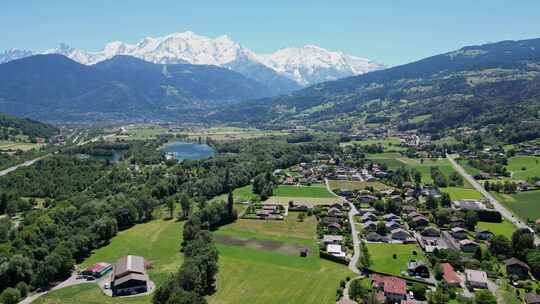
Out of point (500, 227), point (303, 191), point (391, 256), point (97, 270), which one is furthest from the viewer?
point (303, 191)

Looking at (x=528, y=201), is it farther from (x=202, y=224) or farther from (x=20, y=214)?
(x=20, y=214)

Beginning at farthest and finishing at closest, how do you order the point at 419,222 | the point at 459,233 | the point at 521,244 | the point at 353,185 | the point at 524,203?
the point at 353,185
the point at 524,203
the point at 419,222
the point at 459,233
the point at 521,244

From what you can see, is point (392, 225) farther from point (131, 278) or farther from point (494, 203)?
point (131, 278)

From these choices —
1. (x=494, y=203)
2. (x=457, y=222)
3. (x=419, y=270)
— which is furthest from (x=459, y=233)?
(x=494, y=203)

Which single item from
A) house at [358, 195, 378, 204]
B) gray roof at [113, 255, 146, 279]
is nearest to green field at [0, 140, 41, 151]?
gray roof at [113, 255, 146, 279]

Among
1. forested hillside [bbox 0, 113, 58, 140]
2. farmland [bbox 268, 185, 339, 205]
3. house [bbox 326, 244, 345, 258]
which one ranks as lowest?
house [bbox 326, 244, 345, 258]

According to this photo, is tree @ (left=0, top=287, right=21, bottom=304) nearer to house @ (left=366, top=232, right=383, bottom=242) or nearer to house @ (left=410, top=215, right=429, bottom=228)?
house @ (left=366, top=232, right=383, bottom=242)
